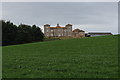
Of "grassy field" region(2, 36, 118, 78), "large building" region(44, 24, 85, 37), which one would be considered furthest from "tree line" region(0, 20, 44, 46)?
"large building" region(44, 24, 85, 37)

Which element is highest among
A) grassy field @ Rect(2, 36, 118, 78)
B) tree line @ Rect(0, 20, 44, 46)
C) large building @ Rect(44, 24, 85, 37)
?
large building @ Rect(44, 24, 85, 37)

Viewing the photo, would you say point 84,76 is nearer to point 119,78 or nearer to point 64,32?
point 119,78

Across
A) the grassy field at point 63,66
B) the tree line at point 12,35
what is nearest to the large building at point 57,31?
the tree line at point 12,35

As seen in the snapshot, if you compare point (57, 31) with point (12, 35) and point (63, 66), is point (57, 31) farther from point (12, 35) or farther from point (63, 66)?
point (63, 66)

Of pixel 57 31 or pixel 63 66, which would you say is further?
pixel 57 31

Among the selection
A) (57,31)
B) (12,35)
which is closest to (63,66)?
(12,35)

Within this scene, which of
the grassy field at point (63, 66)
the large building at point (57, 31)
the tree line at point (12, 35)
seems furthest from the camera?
the large building at point (57, 31)

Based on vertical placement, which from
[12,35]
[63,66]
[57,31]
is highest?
[57,31]

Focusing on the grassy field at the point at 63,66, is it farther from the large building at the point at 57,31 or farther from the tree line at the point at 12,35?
the large building at the point at 57,31

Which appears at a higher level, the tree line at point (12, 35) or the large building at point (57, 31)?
the large building at point (57, 31)

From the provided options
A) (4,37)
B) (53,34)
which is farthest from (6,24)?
(53,34)

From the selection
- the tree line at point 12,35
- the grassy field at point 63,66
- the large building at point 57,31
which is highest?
the large building at point 57,31

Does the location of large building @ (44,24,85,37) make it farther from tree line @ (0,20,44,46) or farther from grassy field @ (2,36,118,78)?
grassy field @ (2,36,118,78)

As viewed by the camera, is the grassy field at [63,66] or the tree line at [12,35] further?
the tree line at [12,35]
